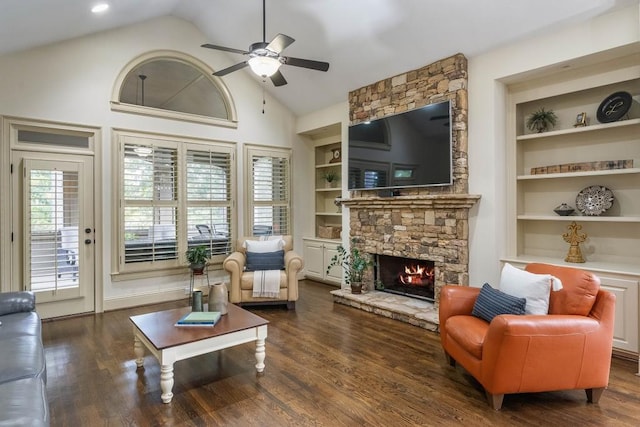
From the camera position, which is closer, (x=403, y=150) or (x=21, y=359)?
(x=21, y=359)

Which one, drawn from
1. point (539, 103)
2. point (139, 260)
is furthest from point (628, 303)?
point (139, 260)

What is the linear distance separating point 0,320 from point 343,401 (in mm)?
2636

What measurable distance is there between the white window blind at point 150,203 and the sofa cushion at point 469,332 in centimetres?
405

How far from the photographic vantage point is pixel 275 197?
6.51 m

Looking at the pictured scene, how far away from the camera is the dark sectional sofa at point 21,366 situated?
4.98ft

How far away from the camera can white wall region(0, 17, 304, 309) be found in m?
4.29

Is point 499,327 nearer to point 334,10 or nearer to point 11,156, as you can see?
point 334,10

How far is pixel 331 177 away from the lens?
677 cm

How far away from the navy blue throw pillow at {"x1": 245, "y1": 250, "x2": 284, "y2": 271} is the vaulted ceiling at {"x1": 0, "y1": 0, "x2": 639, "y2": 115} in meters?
2.74

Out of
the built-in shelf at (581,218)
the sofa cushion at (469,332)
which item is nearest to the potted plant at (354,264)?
the built-in shelf at (581,218)

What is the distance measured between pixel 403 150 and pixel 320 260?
2.64m

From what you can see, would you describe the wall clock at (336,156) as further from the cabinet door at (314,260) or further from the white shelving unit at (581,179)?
the white shelving unit at (581,179)

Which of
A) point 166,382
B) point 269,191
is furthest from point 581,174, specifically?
point 269,191

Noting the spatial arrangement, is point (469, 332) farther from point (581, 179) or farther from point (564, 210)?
point (581, 179)
